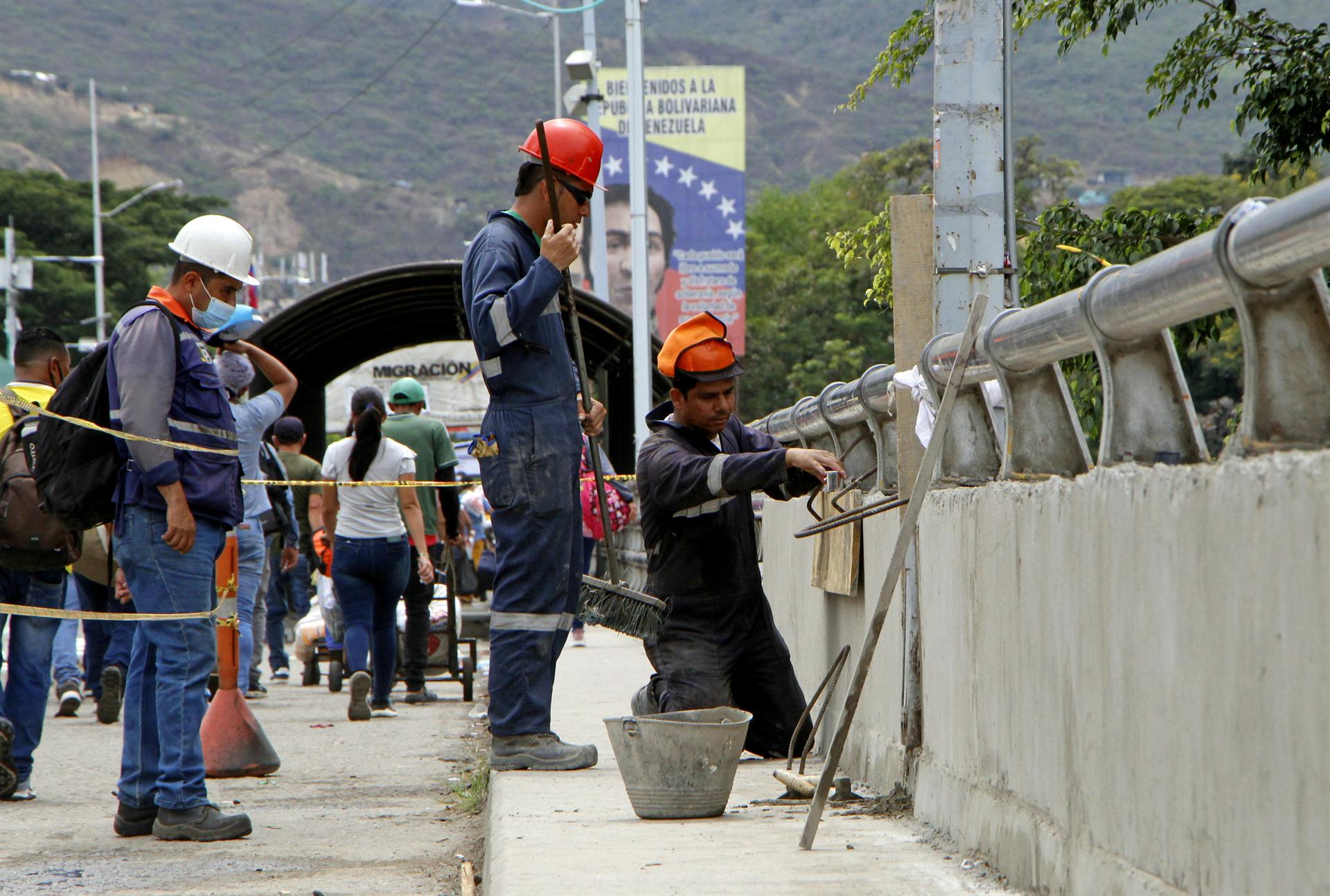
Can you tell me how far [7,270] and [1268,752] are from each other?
54457 mm

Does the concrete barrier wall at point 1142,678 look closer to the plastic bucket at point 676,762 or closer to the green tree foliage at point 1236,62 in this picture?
the plastic bucket at point 676,762

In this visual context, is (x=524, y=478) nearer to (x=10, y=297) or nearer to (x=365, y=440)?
(x=365, y=440)

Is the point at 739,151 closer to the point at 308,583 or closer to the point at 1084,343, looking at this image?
the point at 308,583

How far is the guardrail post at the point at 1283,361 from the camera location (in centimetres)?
268

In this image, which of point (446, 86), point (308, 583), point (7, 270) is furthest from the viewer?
point (446, 86)

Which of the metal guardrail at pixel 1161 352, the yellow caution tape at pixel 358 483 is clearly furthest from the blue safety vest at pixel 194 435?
the yellow caution tape at pixel 358 483

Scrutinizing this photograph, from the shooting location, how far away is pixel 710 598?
253 inches

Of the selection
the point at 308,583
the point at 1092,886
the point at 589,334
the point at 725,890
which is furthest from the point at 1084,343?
the point at 589,334

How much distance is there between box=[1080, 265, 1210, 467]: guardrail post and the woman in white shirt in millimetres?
6970

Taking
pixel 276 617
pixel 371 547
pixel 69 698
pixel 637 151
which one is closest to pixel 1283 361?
pixel 371 547

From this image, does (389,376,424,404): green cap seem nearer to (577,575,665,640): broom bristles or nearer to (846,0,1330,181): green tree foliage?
(846,0,1330,181): green tree foliage

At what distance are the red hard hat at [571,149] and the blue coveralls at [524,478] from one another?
317 mm

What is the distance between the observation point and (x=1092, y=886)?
3.52 m

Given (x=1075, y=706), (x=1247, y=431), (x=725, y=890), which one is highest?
(x=1247, y=431)
